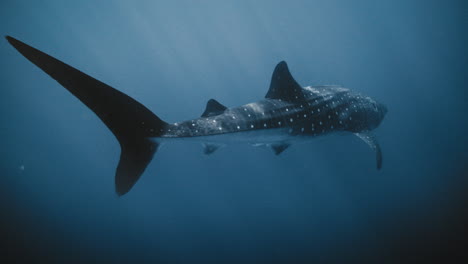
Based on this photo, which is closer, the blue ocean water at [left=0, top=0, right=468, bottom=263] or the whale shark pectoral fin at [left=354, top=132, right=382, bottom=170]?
the whale shark pectoral fin at [left=354, top=132, right=382, bottom=170]

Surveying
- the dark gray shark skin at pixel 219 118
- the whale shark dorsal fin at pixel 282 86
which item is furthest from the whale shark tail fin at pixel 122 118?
the whale shark dorsal fin at pixel 282 86

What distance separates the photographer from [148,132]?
8.91 feet

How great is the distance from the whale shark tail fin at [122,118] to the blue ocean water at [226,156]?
1.17ft

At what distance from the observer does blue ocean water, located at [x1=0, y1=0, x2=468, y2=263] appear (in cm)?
1305

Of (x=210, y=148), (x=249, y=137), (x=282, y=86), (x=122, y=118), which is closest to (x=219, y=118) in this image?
(x=210, y=148)

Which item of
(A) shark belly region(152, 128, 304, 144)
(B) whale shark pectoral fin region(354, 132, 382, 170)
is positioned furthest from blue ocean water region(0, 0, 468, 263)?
(B) whale shark pectoral fin region(354, 132, 382, 170)

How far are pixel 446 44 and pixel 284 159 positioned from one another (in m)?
45.3

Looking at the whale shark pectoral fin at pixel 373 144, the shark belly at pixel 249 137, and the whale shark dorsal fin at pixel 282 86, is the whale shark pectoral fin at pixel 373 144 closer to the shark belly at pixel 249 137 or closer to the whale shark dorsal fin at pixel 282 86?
the shark belly at pixel 249 137

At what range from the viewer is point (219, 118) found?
347 cm

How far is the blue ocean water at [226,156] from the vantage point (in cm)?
1305

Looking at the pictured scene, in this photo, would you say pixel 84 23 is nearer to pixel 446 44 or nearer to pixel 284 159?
pixel 284 159

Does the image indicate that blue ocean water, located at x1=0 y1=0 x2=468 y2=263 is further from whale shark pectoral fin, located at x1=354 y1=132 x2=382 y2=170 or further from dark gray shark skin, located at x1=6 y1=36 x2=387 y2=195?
whale shark pectoral fin, located at x1=354 y1=132 x2=382 y2=170

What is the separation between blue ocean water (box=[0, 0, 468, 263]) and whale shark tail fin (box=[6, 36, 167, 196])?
0.36m

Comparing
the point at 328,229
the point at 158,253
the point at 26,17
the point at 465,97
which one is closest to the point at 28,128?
the point at 26,17
